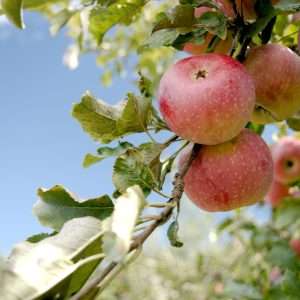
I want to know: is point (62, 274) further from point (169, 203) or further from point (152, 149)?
point (152, 149)

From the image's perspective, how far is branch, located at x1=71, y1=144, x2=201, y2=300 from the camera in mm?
665

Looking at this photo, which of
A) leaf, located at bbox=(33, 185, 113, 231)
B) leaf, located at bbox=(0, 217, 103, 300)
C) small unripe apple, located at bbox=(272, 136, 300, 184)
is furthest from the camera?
small unripe apple, located at bbox=(272, 136, 300, 184)

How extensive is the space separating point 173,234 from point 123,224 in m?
0.24

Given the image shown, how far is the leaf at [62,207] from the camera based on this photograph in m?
0.85

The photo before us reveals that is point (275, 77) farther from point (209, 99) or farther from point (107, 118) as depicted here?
point (107, 118)

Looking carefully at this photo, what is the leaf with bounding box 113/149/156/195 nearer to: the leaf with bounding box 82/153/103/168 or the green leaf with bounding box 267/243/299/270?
the leaf with bounding box 82/153/103/168

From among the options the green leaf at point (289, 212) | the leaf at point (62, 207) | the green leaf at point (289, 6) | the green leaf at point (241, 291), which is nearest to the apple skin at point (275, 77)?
the green leaf at point (289, 6)

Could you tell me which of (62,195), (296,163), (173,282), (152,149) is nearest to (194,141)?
(152,149)

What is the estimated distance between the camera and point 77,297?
26.0 inches

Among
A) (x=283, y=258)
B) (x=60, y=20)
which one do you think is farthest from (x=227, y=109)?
(x=283, y=258)

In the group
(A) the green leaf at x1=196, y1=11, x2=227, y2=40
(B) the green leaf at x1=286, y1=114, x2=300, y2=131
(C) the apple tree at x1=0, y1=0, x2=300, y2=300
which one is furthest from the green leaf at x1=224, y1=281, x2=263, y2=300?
(A) the green leaf at x1=196, y1=11, x2=227, y2=40

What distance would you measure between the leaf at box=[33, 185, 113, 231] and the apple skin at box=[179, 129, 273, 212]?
179 mm

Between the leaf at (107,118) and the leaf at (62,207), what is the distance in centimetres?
13

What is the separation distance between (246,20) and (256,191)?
0.27 m
